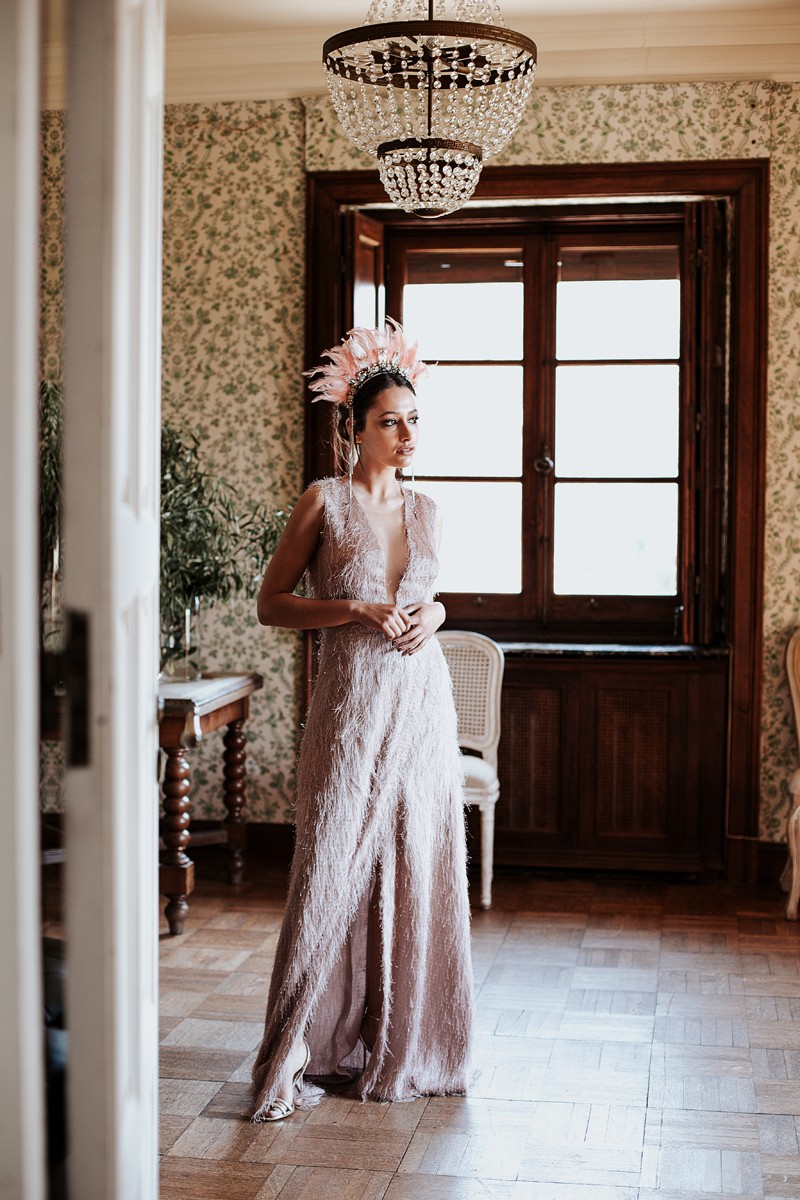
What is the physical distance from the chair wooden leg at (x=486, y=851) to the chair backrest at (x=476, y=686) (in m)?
0.24

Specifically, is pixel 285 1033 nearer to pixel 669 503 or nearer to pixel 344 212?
pixel 669 503

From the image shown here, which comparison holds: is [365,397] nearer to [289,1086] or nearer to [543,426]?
[289,1086]

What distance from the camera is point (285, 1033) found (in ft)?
10.2

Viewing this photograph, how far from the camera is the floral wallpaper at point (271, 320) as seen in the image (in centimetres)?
523

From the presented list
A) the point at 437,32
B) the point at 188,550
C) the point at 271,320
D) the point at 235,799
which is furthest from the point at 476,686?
the point at 437,32

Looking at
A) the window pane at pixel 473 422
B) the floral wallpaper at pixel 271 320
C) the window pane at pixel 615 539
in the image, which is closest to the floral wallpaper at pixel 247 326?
the floral wallpaper at pixel 271 320

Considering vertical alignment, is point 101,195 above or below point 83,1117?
above

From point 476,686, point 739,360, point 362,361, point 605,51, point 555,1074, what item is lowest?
point 555,1074

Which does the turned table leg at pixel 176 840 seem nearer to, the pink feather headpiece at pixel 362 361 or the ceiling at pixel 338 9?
the pink feather headpiece at pixel 362 361

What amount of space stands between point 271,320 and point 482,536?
1243mm

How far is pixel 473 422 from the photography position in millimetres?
5594

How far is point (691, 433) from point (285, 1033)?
10.2 ft

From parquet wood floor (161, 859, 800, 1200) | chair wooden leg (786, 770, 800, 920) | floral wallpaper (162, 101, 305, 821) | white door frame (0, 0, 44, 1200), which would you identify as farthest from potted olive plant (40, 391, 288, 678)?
white door frame (0, 0, 44, 1200)

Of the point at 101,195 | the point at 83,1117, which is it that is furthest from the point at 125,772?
the point at 101,195
